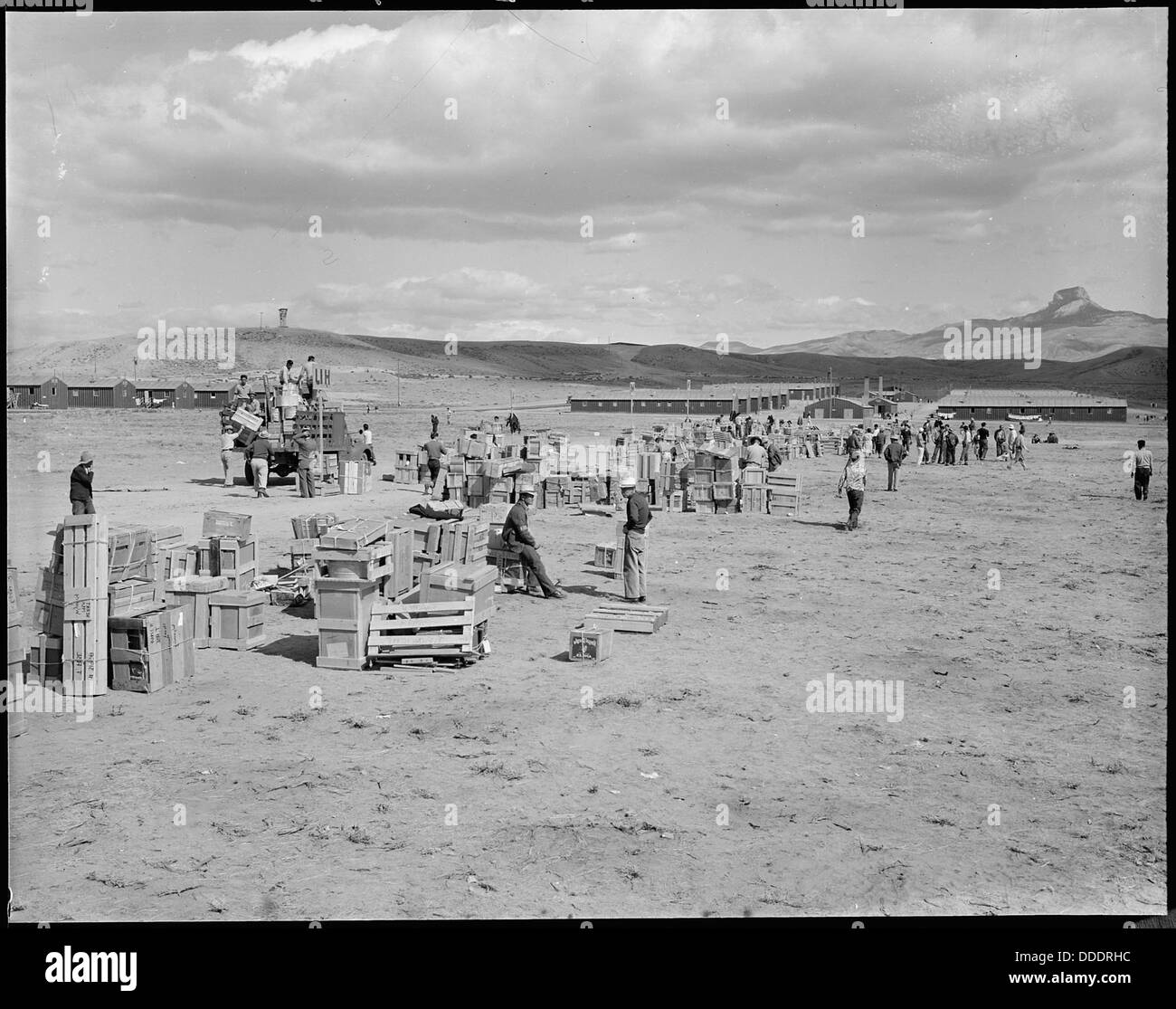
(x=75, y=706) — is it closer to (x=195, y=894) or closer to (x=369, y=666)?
(x=369, y=666)

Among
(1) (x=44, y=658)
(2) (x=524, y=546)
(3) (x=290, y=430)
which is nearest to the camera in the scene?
(1) (x=44, y=658)

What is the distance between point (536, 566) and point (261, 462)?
11.7 metres

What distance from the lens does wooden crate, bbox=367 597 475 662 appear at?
11617 mm

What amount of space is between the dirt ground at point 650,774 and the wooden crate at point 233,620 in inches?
8.5

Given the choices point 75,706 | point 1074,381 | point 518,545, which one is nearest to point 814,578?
point 518,545

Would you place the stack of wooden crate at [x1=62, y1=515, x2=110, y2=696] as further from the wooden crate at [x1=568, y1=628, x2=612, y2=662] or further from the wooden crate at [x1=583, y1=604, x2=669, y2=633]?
the wooden crate at [x1=583, y1=604, x2=669, y2=633]

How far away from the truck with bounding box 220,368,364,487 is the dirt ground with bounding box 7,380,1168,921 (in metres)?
9.80

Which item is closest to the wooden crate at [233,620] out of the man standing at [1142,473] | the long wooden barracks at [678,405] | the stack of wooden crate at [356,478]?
the stack of wooden crate at [356,478]

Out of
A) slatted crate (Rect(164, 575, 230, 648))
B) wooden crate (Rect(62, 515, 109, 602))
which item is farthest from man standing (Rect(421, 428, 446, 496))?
wooden crate (Rect(62, 515, 109, 602))

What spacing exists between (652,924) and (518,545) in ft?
32.1

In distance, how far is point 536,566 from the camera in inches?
603

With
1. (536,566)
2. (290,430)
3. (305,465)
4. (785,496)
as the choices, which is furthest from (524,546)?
(290,430)

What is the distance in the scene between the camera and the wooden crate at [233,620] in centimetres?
1223

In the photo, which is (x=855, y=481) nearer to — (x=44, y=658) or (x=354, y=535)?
(x=354, y=535)
